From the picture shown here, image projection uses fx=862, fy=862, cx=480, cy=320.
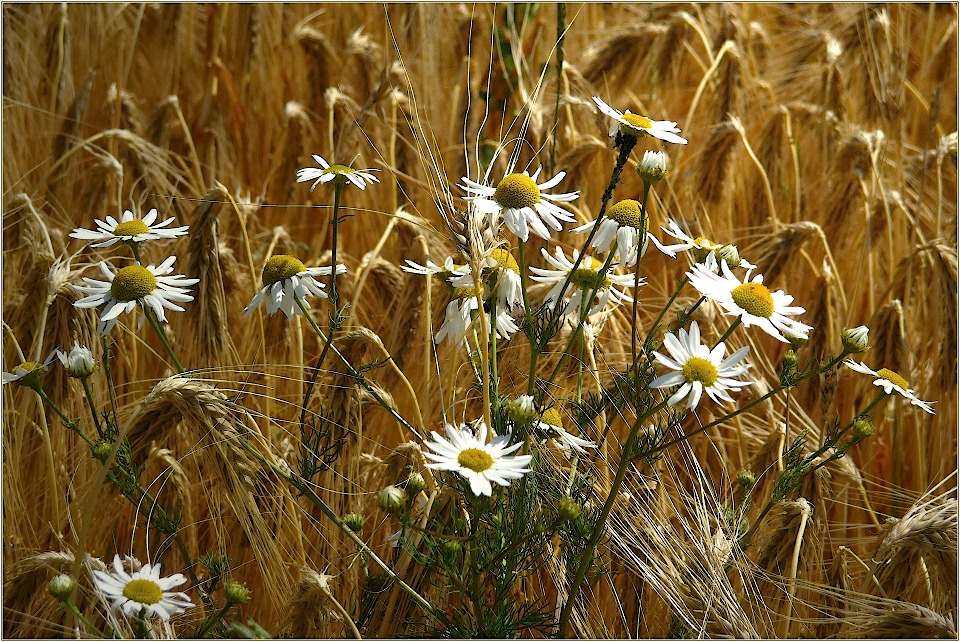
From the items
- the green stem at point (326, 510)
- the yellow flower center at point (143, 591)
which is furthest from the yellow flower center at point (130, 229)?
the yellow flower center at point (143, 591)

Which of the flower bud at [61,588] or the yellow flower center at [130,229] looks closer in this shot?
the flower bud at [61,588]

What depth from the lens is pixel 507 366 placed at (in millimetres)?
1503

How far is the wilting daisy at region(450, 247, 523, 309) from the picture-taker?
3.94ft

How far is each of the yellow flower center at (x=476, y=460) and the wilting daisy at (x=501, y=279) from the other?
27 centimetres

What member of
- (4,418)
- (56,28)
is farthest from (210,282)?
(56,28)

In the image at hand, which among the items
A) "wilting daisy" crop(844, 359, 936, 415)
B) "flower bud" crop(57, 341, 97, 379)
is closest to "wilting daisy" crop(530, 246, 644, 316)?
"wilting daisy" crop(844, 359, 936, 415)

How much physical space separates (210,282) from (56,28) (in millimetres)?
1583

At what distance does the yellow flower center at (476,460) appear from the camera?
992mm

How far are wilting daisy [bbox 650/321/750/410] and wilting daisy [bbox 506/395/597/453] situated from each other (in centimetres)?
14

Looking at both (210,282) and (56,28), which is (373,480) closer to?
(210,282)

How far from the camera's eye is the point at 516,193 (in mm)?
1133

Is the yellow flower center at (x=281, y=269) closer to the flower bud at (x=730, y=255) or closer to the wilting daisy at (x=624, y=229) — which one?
the wilting daisy at (x=624, y=229)

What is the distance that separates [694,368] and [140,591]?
2.47ft

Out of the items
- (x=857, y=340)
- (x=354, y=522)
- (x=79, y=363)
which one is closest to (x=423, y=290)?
(x=354, y=522)
